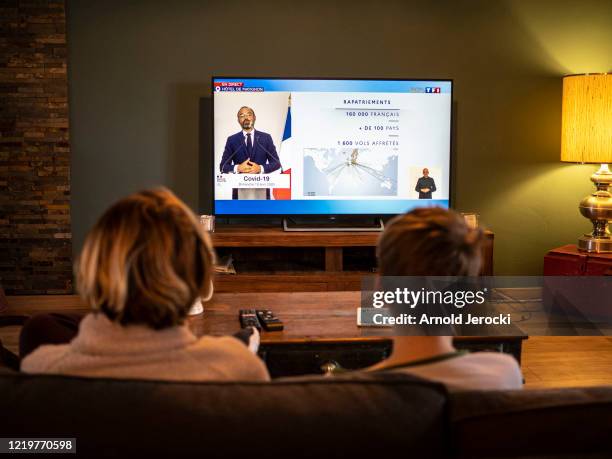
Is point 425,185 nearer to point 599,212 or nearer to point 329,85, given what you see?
point 329,85

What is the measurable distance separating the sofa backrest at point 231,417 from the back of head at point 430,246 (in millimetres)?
347

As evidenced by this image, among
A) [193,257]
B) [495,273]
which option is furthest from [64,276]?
[193,257]

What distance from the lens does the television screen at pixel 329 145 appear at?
182 inches

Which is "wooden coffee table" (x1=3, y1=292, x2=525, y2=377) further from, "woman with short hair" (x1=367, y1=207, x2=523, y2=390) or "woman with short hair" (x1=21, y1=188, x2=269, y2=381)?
"woman with short hair" (x1=21, y1=188, x2=269, y2=381)

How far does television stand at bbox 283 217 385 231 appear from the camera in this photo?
15.4ft

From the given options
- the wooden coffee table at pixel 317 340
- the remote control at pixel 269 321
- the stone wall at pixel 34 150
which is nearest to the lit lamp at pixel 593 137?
the wooden coffee table at pixel 317 340

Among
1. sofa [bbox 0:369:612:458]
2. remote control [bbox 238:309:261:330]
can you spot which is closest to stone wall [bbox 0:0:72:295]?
remote control [bbox 238:309:261:330]

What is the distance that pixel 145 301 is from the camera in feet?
4.13

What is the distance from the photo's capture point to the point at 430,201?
4797 mm

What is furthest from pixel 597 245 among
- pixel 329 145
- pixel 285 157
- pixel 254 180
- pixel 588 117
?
pixel 254 180

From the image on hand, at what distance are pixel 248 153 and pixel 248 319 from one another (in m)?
2.17

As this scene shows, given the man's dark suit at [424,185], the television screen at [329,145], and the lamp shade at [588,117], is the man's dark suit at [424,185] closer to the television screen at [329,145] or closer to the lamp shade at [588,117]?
the television screen at [329,145]

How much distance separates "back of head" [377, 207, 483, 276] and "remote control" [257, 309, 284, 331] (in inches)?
45.0

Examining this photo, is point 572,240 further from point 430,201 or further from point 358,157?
point 358,157
